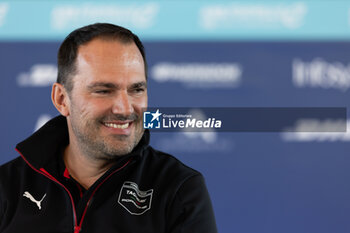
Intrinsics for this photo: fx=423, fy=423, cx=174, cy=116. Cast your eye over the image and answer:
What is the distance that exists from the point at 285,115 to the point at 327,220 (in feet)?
2.06

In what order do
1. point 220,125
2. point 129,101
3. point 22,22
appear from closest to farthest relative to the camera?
point 129,101 < point 220,125 < point 22,22

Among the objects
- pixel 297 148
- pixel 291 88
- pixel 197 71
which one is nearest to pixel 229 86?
pixel 197 71

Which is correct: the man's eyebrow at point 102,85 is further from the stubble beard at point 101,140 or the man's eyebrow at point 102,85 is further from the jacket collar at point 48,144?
the jacket collar at point 48,144

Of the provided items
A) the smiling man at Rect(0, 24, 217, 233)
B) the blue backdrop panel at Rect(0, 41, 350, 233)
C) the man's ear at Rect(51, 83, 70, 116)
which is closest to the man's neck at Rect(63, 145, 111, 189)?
the smiling man at Rect(0, 24, 217, 233)

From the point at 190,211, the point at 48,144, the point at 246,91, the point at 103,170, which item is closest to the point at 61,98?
the point at 48,144

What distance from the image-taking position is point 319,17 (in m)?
2.45

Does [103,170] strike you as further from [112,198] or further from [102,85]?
[102,85]

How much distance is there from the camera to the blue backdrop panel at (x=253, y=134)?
2.36 metres

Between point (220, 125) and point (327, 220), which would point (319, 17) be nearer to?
point (220, 125)

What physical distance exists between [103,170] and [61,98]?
283 mm

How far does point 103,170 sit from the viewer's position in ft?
4.49

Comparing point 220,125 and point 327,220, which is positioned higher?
point 220,125

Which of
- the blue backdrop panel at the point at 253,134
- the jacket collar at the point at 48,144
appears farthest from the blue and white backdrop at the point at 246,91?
the jacket collar at the point at 48,144

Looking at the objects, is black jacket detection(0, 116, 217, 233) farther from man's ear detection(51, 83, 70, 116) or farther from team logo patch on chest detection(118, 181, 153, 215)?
man's ear detection(51, 83, 70, 116)
